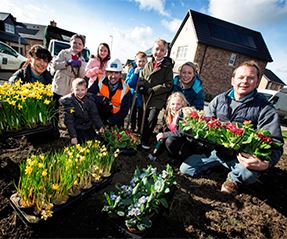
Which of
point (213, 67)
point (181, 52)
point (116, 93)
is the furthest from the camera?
point (181, 52)

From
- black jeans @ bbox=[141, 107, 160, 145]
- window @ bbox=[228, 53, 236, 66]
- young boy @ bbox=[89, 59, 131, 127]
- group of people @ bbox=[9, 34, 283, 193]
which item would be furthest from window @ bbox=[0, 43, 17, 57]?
window @ bbox=[228, 53, 236, 66]

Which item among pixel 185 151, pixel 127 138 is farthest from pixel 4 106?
pixel 185 151

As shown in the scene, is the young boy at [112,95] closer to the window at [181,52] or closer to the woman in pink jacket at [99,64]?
the woman in pink jacket at [99,64]

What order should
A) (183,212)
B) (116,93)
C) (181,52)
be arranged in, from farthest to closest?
1. (181,52)
2. (116,93)
3. (183,212)

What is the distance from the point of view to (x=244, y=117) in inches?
109

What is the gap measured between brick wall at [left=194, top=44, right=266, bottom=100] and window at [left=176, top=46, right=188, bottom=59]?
2.91 m

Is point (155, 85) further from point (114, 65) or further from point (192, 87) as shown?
point (114, 65)

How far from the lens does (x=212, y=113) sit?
3.11 m

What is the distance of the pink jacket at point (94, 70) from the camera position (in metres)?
3.98

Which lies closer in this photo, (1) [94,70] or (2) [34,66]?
(2) [34,66]

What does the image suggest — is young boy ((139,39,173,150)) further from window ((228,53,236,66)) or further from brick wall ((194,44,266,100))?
window ((228,53,236,66))

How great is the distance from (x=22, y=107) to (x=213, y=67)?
20.7 meters

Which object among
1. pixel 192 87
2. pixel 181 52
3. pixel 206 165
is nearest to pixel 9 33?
pixel 181 52

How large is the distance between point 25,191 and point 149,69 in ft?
10.0
